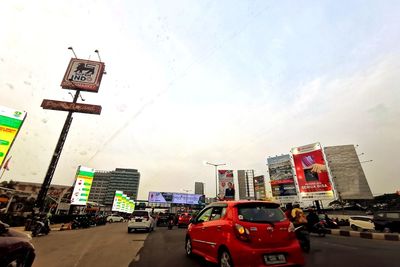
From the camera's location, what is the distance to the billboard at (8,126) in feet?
70.4

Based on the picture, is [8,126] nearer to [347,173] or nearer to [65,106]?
[65,106]

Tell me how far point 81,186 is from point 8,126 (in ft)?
56.3

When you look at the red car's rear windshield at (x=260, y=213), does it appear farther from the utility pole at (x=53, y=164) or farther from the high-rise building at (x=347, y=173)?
the high-rise building at (x=347, y=173)

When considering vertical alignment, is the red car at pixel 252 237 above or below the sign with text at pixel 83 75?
below

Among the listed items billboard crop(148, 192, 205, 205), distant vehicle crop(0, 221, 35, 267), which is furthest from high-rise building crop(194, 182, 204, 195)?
distant vehicle crop(0, 221, 35, 267)

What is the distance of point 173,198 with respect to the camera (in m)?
71.3

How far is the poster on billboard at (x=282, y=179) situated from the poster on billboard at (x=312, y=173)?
12.9 feet

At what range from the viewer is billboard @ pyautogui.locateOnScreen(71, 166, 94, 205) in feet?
117

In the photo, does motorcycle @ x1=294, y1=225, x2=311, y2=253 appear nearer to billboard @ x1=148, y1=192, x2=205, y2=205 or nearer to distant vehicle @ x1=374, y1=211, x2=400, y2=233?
distant vehicle @ x1=374, y1=211, x2=400, y2=233

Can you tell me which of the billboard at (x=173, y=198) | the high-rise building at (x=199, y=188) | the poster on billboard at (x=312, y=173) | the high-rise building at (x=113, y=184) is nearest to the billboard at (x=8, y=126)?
the poster on billboard at (x=312, y=173)

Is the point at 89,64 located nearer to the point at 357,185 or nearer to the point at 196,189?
the point at 357,185

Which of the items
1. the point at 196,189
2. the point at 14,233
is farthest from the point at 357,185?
the point at 196,189

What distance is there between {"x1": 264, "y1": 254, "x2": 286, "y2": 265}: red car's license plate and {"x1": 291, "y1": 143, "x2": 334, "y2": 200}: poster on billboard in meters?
28.6

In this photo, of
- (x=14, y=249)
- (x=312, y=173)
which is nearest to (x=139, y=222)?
(x=14, y=249)
